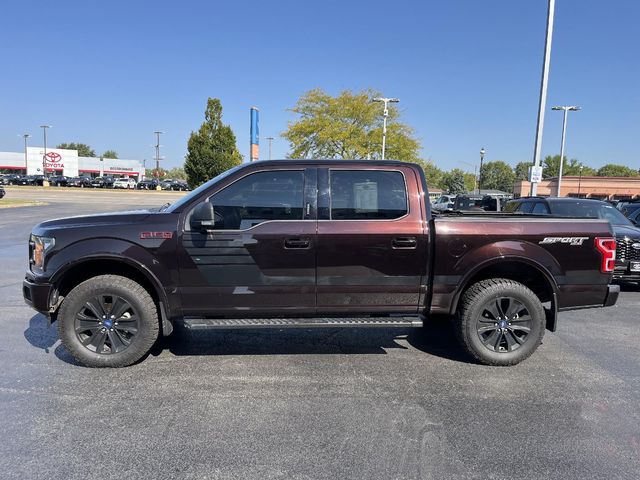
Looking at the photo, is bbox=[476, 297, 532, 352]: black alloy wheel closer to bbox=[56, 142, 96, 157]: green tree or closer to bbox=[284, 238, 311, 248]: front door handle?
bbox=[284, 238, 311, 248]: front door handle

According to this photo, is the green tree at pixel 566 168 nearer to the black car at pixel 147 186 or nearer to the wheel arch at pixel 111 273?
the black car at pixel 147 186

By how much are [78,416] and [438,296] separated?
3.22 meters

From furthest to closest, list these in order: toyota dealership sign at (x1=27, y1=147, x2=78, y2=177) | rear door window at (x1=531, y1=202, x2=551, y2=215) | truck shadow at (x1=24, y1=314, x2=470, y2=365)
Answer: toyota dealership sign at (x1=27, y1=147, x2=78, y2=177), rear door window at (x1=531, y1=202, x2=551, y2=215), truck shadow at (x1=24, y1=314, x2=470, y2=365)

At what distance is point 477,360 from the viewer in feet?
14.7

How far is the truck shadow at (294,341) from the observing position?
476cm

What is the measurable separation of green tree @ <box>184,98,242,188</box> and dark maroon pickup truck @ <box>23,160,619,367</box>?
95.1 ft

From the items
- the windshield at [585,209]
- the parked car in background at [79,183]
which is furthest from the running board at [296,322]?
the parked car in background at [79,183]

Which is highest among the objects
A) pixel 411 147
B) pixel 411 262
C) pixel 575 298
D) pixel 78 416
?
pixel 411 147

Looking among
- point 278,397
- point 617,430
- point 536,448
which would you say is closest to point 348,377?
point 278,397

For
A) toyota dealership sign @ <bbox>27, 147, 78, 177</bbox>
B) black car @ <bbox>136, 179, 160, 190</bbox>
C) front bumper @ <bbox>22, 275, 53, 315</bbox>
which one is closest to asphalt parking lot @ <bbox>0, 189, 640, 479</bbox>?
front bumper @ <bbox>22, 275, 53, 315</bbox>

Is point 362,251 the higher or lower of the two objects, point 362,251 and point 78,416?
the higher

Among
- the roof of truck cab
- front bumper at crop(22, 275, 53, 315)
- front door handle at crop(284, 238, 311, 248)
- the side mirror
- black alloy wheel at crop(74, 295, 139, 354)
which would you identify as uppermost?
the roof of truck cab

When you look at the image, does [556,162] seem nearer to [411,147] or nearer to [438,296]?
Answer: [411,147]

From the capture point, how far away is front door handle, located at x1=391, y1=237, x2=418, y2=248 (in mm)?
4191
